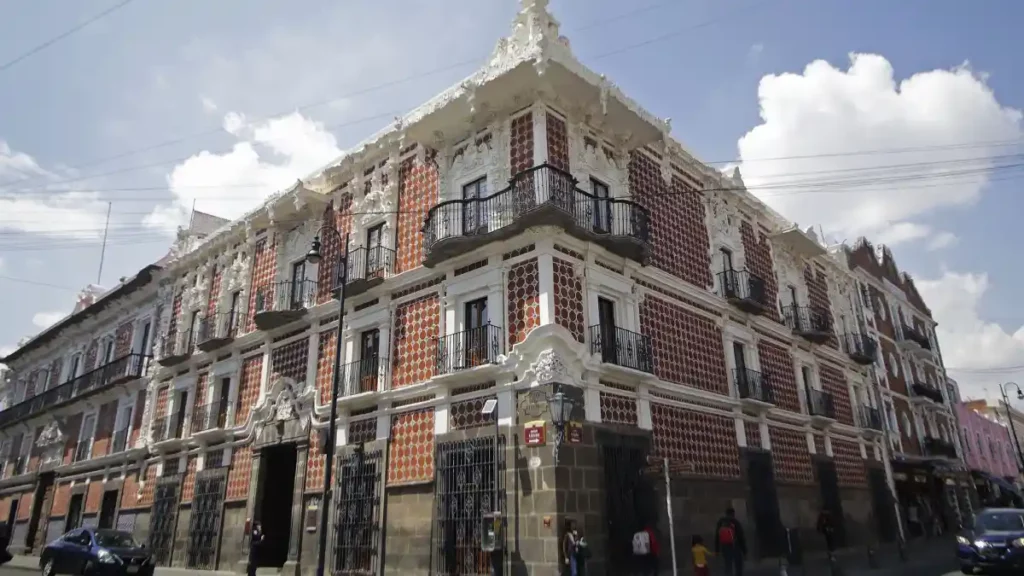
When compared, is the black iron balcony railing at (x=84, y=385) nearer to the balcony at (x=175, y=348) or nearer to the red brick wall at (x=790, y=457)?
the balcony at (x=175, y=348)

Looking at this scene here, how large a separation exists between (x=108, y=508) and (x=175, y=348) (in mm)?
7007

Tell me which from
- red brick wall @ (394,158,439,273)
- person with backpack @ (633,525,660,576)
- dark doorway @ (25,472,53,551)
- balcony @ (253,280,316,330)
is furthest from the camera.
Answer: dark doorway @ (25,472,53,551)

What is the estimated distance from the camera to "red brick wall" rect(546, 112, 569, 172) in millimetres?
14883

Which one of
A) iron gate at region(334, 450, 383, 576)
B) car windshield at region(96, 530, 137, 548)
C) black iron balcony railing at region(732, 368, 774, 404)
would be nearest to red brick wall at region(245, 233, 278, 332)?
car windshield at region(96, 530, 137, 548)

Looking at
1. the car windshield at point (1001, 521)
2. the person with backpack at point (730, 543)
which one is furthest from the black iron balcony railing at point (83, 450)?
the car windshield at point (1001, 521)

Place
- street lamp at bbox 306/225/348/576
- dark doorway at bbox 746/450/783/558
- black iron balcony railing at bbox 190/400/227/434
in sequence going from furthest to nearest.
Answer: black iron balcony railing at bbox 190/400/227/434
dark doorway at bbox 746/450/783/558
street lamp at bbox 306/225/348/576

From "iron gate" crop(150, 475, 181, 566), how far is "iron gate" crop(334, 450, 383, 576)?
342 inches

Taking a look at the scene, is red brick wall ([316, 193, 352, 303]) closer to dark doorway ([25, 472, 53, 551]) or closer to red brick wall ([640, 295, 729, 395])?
red brick wall ([640, 295, 729, 395])

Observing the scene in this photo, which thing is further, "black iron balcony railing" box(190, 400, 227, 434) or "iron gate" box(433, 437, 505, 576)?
"black iron balcony railing" box(190, 400, 227, 434)

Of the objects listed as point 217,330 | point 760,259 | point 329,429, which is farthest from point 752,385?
point 217,330

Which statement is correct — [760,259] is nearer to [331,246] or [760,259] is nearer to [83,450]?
[331,246]

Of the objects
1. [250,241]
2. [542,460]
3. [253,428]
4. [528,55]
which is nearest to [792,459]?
[542,460]

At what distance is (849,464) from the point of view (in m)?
23.8

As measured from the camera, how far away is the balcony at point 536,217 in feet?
45.2
